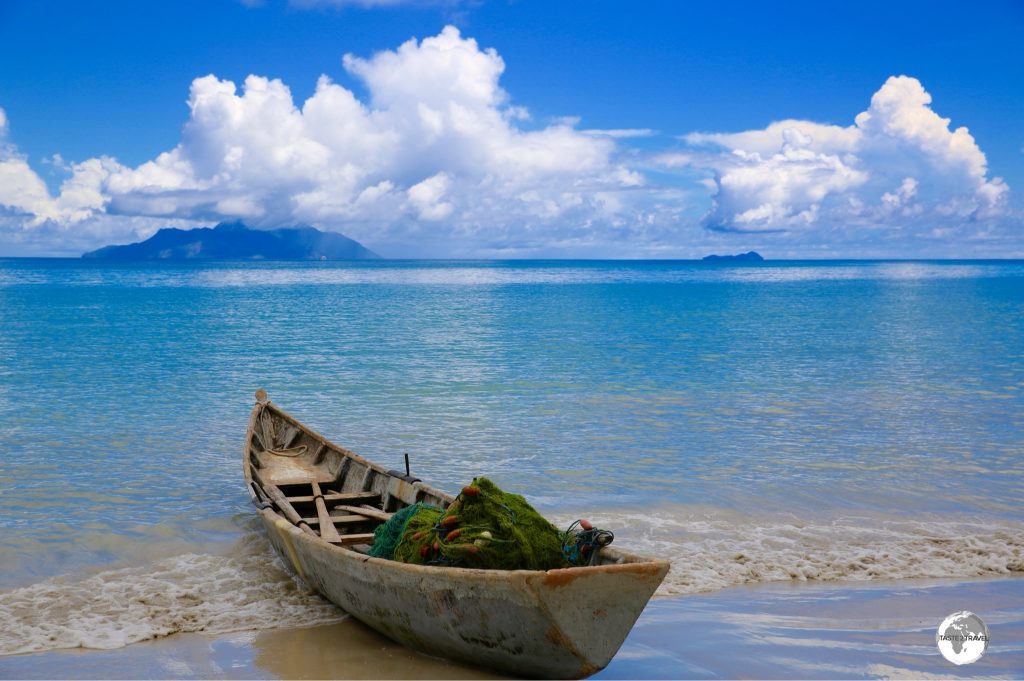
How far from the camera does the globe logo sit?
6246 mm

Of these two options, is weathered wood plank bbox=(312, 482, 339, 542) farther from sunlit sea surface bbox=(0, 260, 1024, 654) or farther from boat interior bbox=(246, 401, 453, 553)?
sunlit sea surface bbox=(0, 260, 1024, 654)

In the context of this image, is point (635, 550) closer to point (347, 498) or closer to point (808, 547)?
point (808, 547)

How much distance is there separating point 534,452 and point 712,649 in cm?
738

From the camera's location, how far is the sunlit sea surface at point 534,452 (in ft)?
27.6

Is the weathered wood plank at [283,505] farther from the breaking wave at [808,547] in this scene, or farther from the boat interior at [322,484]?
the breaking wave at [808,547]

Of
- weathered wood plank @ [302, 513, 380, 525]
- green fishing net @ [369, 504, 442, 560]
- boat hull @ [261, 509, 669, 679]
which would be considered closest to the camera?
boat hull @ [261, 509, 669, 679]

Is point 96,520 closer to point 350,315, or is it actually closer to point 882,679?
point 882,679

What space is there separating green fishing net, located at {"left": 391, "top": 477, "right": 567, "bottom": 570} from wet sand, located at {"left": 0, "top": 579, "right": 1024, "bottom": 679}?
78 centimetres

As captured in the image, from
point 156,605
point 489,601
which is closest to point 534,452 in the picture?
point 156,605

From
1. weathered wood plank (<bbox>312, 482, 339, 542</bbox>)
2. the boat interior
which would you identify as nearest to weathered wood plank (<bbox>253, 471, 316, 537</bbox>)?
the boat interior

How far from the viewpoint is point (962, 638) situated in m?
6.50

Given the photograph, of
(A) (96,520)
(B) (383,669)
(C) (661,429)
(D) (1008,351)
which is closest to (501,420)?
(C) (661,429)

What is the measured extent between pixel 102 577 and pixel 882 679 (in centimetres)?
727

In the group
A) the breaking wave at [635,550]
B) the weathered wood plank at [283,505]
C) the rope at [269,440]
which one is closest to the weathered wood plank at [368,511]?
the weathered wood plank at [283,505]
